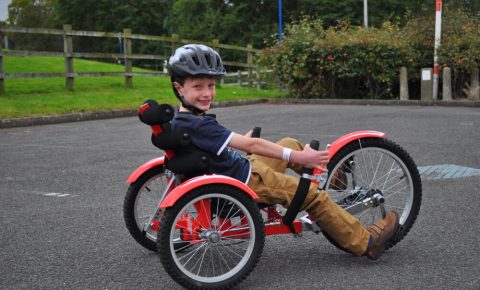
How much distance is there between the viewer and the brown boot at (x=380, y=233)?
11.7ft

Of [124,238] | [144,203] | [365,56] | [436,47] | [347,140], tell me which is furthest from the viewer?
[365,56]

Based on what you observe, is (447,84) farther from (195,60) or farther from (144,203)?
(195,60)

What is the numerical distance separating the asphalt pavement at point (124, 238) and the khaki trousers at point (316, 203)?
0.55ft

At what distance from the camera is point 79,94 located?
15.4 m

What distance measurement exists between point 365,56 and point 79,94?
308 inches

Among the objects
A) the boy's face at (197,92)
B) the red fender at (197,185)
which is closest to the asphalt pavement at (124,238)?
the red fender at (197,185)

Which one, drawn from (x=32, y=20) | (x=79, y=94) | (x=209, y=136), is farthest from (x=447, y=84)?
(x=32, y=20)

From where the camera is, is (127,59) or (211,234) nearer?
(211,234)

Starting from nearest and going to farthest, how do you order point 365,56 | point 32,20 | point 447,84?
point 447,84
point 365,56
point 32,20

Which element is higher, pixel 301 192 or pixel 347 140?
pixel 347 140

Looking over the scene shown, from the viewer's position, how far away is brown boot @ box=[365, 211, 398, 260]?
3559 millimetres

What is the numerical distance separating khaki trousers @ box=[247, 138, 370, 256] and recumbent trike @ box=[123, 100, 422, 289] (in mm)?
94

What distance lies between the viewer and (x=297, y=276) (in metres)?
3.38

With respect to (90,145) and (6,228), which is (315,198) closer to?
(6,228)
